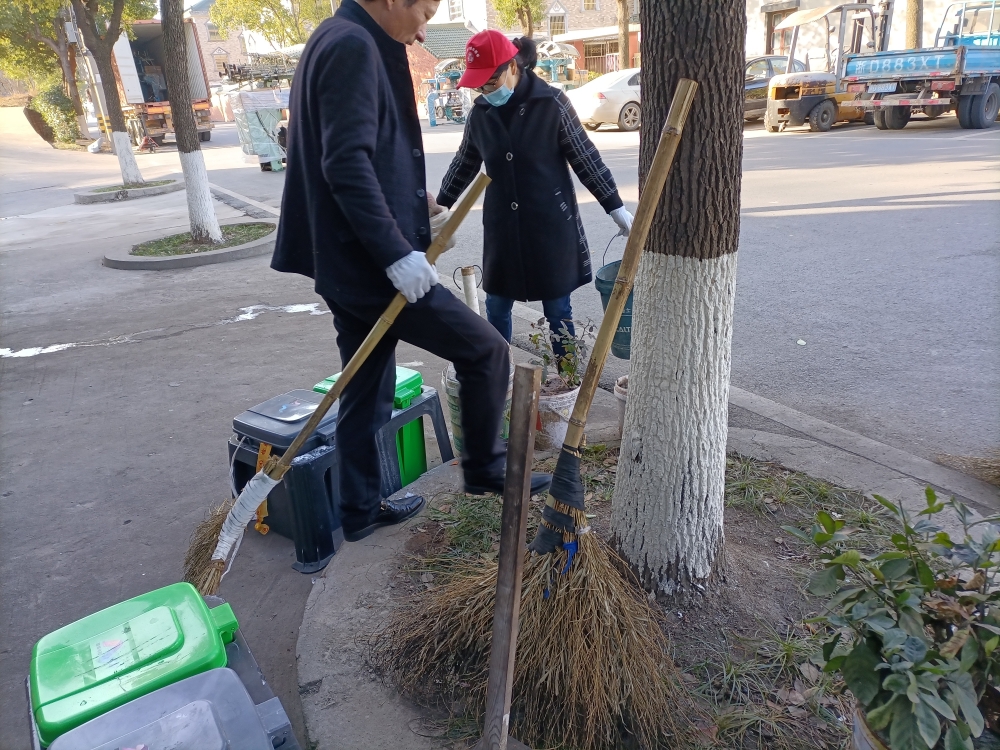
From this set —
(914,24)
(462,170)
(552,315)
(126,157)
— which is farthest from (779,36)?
(552,315)

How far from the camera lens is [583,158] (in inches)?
141

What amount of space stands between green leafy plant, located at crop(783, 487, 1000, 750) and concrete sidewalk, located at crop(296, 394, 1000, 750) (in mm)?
1053

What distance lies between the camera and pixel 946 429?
3719 mm

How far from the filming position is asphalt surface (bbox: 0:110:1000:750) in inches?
121

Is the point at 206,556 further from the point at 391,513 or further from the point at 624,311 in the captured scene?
the point at 624,311

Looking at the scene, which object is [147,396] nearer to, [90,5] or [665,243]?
[665,243]

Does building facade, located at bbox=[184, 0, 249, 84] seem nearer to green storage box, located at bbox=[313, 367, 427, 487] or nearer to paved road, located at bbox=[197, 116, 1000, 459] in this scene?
paved road, located at bbox=[197, 116, 1000, 459]

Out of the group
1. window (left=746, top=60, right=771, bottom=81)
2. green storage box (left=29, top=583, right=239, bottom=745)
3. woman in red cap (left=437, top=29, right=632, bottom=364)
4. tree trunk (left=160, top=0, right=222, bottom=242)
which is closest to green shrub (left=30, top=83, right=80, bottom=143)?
tree trunk (left=160, top=0, right=222, bottom=242)

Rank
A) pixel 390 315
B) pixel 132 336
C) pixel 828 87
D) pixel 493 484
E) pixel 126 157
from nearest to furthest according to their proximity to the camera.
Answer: pixel 390 315
pixel 493 484
pixel 132 336
pixel 126 157
pixel 828 87

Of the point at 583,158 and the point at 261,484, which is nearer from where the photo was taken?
the point at 261,484

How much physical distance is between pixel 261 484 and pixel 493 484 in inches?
30.9

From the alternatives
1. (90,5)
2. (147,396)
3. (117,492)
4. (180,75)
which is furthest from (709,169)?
(90,5)

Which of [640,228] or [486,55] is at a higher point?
[486,55]

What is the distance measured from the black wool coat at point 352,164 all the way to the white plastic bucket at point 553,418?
107 cm
